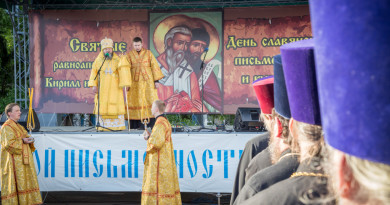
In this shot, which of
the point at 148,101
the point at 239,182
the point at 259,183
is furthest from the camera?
the point at 148,101

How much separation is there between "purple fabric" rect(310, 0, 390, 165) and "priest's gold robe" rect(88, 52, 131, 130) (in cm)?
737

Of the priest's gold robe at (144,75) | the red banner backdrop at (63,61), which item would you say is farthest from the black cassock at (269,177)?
the red banner backdrop at (63,61)

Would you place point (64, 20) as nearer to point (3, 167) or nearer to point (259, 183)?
point (3, 167)

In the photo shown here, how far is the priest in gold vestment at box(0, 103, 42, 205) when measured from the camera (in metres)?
5.72

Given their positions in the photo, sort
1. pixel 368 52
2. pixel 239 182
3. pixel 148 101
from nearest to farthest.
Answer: pixel 368 52 < pixel 239 182 < pixel 148 101

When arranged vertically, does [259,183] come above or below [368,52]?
below

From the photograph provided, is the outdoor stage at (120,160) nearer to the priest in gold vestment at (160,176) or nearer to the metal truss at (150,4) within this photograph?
the priest in gold vestment at (160,176)

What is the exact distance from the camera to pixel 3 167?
Result: 5.89 meters

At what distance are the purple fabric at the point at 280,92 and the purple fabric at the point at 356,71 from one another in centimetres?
104

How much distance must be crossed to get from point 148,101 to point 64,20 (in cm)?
312

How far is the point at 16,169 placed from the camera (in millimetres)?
5820

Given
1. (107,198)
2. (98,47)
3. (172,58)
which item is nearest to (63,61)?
(98,47)

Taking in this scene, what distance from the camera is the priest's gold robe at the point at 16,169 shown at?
5713mm

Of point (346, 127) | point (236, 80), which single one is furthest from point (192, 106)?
point (346, 127)
